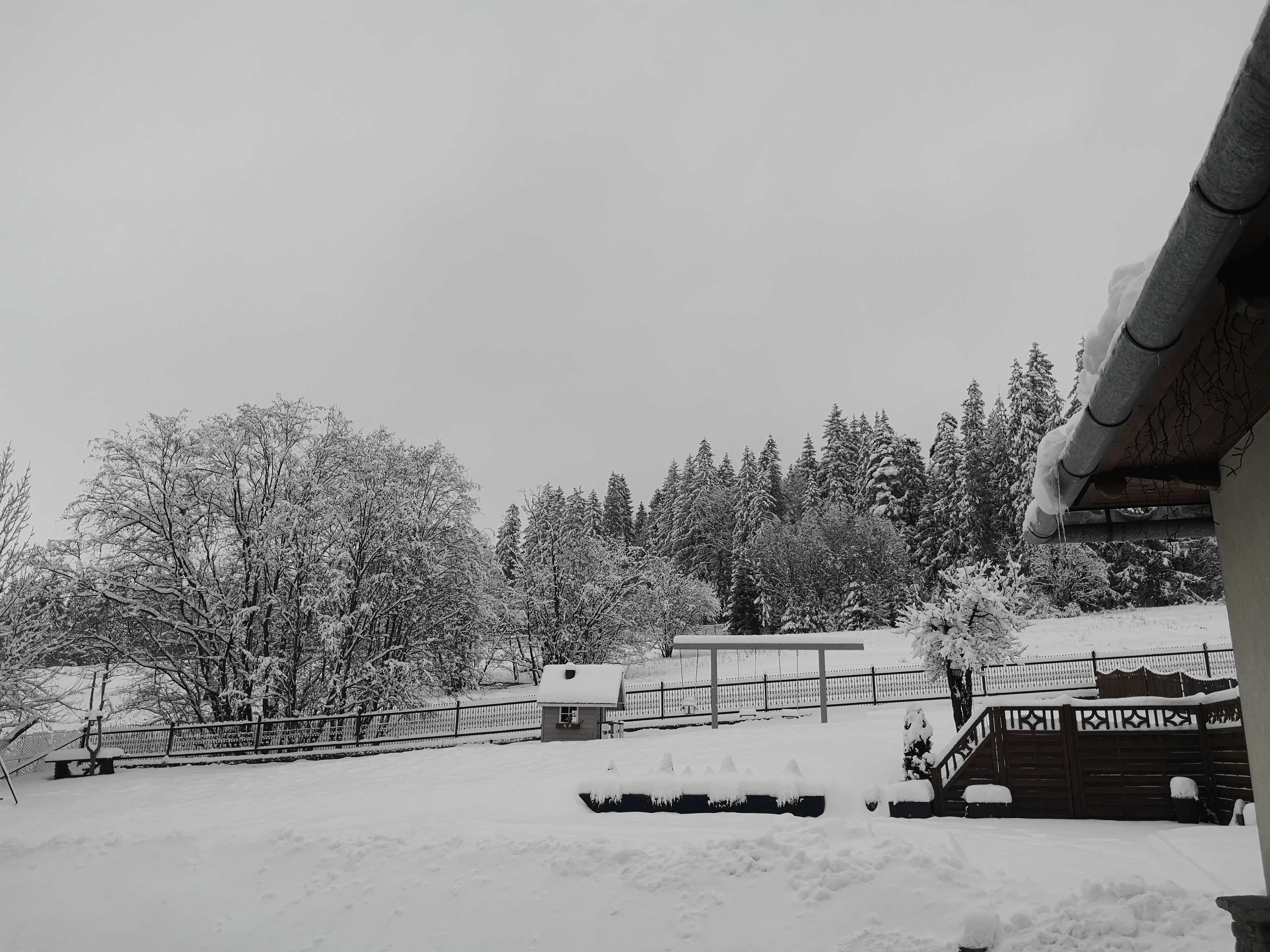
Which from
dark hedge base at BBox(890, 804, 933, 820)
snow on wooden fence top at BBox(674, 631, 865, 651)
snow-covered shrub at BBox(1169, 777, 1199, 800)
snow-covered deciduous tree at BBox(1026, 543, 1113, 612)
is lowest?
dark hedge base at BBox(890, 804, 933, 820)

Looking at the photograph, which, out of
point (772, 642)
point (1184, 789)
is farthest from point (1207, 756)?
point (772, 642)

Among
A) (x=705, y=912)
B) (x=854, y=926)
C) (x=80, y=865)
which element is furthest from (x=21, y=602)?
(x=854, y=926)

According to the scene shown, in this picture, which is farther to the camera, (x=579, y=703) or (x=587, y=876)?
(x=579, y=703)

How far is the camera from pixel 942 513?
161 ft

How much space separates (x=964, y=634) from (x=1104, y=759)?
7.47 meters

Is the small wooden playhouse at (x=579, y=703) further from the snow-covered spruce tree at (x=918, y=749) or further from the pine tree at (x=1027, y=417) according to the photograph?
the pine tree at (x=1027, y=417)

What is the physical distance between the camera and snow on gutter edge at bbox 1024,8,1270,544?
7.84 ft

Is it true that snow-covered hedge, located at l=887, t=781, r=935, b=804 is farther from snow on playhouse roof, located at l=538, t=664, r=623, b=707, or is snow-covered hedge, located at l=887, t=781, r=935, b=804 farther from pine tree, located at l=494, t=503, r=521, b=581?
pine tree, located at l=494, t=503, r=521, b=581

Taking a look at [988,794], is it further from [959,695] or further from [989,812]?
[959,695]

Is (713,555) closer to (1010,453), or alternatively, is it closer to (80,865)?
(1010,453)

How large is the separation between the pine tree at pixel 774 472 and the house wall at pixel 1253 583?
5574 centimetres

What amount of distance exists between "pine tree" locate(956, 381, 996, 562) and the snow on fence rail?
16052mm

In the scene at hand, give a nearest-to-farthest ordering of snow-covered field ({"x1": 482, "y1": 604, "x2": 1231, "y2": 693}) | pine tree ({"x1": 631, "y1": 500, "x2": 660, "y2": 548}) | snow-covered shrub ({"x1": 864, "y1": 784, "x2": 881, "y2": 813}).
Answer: snow-covered shrub ({"x1": 864, "y1": 784, "x2": 881, "y2": 813}) < snow-covered field ({"x1": 482, "y1": 604, "x2": 1231, "y2": 693}) < pine tree ({"x1": 631, "y1": 500, "x2": 660, "y2": 548})

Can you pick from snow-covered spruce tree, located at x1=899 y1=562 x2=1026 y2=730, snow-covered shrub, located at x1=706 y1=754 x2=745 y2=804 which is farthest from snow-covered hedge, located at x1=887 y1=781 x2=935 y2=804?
snow-covered spruce tree, located at x1=899 y1=562 x2=1026 y2=730
